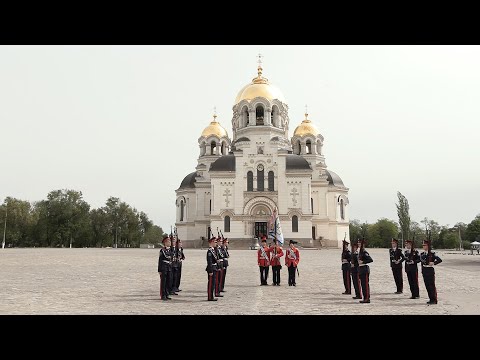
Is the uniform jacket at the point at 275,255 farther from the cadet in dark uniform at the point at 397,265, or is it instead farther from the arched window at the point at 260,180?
the arched window at the point at 260,180

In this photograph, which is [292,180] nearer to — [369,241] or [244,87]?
[244,87]

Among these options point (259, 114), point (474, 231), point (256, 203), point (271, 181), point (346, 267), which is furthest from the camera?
point (474, 231)

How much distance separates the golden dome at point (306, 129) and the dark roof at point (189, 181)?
15.9m

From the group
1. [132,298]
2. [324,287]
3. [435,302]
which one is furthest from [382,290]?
[132,298]

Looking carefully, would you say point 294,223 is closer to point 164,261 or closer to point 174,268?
point 174,268

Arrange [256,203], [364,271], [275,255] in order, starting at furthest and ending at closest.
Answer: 1. [256,203]
2. [275,255]
3. [364,271]

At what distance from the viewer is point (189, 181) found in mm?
61938

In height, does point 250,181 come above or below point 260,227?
above

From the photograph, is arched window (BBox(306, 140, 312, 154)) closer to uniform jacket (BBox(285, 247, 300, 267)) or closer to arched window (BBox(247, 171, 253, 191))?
arched window (BBox(247, 171, 253, 191))

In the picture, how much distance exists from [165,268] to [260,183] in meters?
41.0

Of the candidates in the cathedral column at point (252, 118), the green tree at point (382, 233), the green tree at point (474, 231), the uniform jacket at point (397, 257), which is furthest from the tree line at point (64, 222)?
the uniform jacket at point (397, 257)

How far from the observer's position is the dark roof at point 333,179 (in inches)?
2358

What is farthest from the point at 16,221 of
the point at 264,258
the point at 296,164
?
the point at 264,258
